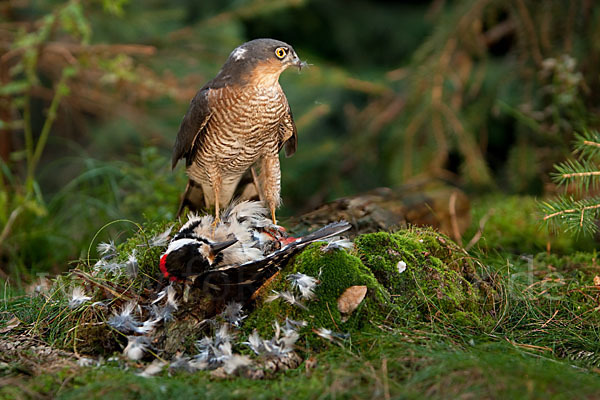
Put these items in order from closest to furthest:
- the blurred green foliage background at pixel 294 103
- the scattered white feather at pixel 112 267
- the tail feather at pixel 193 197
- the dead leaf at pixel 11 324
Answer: the dead leaf at pixel 11 324 < the scattered white feather at pixel 112 267 < the tail feather at pixel 193 197 < the blurred green foliage background at pixel 294 103

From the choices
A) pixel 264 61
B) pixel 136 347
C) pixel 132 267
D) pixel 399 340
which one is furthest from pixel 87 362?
pixel 264 61

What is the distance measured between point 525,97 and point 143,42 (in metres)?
3.80

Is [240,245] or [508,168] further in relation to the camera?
[508,168]

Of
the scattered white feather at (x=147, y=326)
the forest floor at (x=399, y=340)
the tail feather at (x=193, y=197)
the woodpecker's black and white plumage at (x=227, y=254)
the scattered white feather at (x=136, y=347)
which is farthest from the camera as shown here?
the tail feather at (x=193, y=197)

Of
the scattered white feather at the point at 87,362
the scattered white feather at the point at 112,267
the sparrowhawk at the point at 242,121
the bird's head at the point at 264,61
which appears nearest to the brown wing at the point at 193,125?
the sparrowhawk at the point at 242,121

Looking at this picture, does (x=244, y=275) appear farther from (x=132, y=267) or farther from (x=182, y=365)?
(x=132, y=267)

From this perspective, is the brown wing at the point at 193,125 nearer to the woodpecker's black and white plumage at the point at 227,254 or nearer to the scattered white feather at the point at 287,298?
the woodpecker's black and white plumage at the point at 227,254

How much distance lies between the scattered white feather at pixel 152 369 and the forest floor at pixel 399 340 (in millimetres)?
15

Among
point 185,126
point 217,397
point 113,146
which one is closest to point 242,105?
point 185,126

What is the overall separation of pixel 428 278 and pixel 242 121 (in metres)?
1.33

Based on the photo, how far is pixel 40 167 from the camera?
7.91m

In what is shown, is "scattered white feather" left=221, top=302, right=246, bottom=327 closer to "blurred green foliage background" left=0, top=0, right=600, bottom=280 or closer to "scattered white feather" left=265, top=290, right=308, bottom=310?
"scattered white feather" left=265, top=290, right=308, bottom=310

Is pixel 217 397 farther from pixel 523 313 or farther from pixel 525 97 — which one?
pixel 525 97

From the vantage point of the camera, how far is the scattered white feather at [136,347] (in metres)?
2.23
